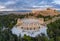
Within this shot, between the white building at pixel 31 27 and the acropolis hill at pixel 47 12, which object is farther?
the acropolis hill at pixel 47 12

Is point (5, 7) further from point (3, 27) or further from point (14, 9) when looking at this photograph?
point (3, 27)

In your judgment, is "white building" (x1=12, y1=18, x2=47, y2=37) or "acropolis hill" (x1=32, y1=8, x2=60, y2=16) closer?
"white building" (x1=12, y1=18, x2=47, y2=37)

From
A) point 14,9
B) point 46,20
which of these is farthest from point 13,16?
point 46,20

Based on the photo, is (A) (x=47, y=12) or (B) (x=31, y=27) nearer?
(B) (x=31, y=27)

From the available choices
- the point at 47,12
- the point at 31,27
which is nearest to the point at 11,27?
the point at 31,27

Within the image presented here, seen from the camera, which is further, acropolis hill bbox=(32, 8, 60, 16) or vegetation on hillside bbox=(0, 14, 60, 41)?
acropolis hill bbox=(32, 8, 60, 16)

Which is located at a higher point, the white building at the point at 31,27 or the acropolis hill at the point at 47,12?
the acropolis hill at the point at 47,12

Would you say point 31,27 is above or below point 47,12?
below

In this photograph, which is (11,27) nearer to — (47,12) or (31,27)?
(31,27)

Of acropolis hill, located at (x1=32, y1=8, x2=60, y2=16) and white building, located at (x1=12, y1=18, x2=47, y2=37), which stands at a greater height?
acropolis hill, located at (x1=32, y1=8, x2=60, y2=16)

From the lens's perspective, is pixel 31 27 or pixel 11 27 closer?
pixel 31 27

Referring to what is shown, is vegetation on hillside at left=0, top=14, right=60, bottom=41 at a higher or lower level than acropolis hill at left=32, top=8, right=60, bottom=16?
lower
